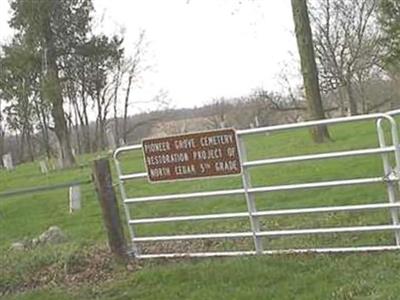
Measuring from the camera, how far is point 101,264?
384 inches

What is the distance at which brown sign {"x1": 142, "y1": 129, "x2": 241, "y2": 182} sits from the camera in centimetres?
898

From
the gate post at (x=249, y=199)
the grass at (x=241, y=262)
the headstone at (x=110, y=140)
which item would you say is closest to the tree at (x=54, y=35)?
the headstone at (x=110, y=140)

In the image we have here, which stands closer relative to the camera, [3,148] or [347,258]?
[347,258]

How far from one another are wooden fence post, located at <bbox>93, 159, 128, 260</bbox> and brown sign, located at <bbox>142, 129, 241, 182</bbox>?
0.54 m

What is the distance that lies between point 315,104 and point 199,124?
174 ft

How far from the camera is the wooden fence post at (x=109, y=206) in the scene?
385 inches

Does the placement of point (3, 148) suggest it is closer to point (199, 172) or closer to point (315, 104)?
point (315, 104)

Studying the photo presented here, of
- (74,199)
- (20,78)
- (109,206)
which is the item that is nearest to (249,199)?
(109,206)

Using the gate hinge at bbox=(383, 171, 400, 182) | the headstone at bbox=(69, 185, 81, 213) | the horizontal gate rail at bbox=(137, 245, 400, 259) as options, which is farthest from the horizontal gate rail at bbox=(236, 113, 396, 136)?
the headstone at bbox=(69, 185, 81, 213)

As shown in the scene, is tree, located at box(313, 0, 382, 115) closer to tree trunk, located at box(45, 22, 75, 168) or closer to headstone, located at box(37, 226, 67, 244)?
tree trunk, located at box(45, 22, 75, 168)

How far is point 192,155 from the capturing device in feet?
30.5

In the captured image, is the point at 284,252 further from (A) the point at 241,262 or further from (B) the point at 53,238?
(B) the point at 53,238

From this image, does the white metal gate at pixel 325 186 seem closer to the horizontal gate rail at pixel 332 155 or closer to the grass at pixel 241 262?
the horizontal gate rail at pixel 332 155

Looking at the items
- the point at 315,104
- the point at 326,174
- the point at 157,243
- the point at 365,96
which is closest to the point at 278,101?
the point at 365,96
